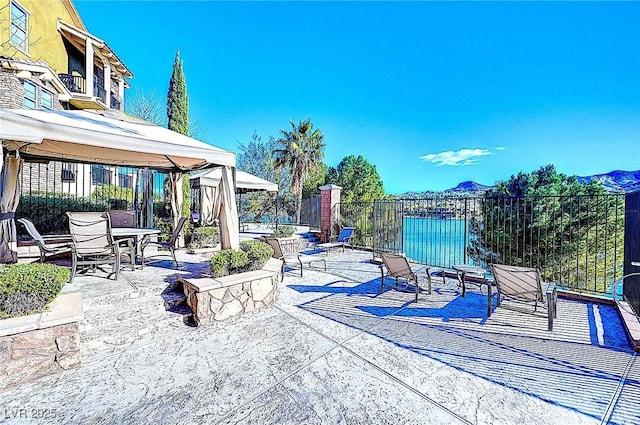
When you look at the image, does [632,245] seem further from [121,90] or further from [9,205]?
[121,90]

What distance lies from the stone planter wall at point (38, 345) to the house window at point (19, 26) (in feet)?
46.3

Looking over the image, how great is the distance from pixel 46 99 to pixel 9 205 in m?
10.5

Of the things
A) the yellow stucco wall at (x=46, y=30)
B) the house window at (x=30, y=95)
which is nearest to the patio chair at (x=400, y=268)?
the house window at (x=30, y=95)

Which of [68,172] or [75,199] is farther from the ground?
[68,172]

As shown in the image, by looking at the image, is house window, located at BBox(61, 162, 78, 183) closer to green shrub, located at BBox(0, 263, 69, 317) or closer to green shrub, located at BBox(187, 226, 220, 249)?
green shrub, located at BBox(187, 226, 220, 249)

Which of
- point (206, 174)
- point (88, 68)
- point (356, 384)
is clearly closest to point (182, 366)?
point (356, 384)

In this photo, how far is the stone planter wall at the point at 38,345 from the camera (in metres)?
2.32

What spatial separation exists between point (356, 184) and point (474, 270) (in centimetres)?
1969

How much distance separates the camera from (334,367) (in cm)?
266

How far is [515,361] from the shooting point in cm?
280

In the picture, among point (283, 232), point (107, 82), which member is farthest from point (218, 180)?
point (107, 82)

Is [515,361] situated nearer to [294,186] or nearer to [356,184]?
[294,186]

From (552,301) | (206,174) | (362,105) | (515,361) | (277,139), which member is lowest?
(515,361)

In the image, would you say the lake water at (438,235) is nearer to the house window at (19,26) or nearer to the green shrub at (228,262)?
the green shrub at (228,262)
